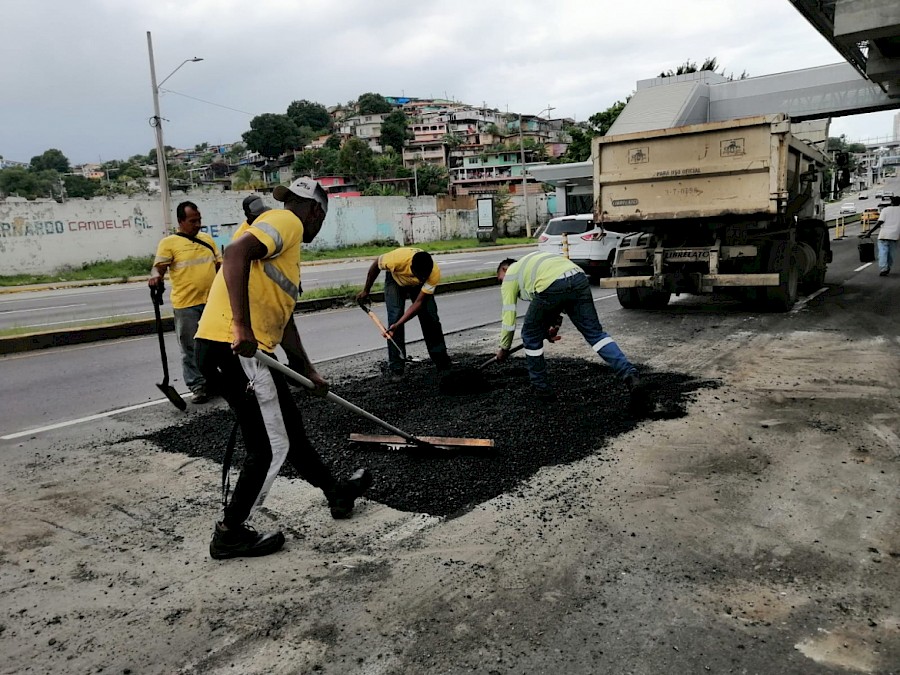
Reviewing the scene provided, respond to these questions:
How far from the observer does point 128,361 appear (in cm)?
829

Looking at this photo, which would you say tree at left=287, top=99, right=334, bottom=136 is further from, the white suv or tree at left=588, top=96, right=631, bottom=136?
the white suv

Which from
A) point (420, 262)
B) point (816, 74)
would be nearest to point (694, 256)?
point (420, 262)

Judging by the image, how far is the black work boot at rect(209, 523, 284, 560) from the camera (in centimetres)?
314

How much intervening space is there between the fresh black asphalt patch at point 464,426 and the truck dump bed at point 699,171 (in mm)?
3554

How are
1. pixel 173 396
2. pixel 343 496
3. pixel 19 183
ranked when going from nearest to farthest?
pixel 343 496 < pixel 173 396 < pixel 19 183

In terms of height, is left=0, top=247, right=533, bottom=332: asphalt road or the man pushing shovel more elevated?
the man pushing shovel

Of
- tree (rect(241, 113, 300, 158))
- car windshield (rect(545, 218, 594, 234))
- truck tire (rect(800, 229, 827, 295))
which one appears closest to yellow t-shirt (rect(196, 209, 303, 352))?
truck tire (rect(800, 229, 827, 295))

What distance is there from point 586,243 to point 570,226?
2.19 ft

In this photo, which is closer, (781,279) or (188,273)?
(188,273)

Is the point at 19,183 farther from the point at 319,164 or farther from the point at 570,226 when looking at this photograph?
the point at 570,226

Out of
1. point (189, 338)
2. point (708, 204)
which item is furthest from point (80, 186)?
point (708, 204)

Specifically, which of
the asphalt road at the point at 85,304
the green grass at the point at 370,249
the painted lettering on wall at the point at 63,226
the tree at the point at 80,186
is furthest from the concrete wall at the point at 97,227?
the tree at the point at 80,186

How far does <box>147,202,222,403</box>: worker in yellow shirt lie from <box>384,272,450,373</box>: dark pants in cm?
170

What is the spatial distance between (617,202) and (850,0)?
17.4ft
